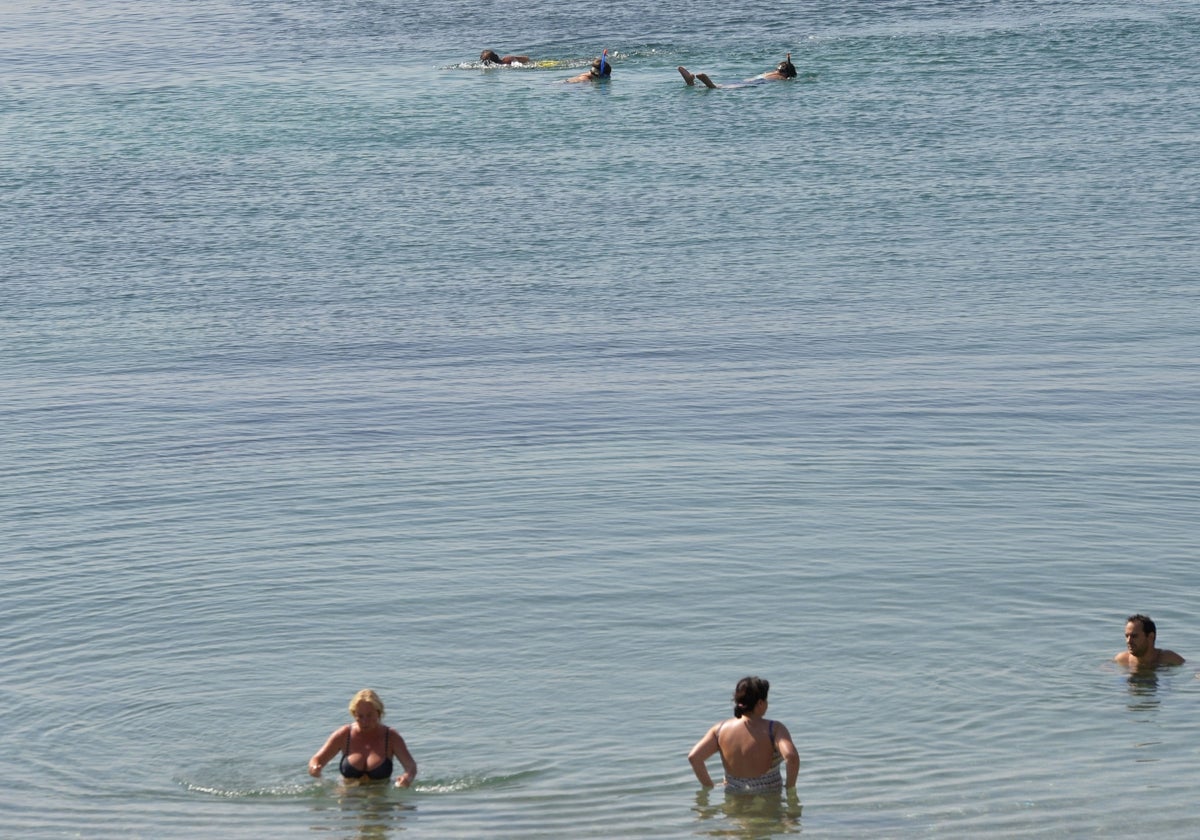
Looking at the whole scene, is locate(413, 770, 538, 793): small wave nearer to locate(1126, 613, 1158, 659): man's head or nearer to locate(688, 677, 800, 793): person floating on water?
locate(688, 677, 800, 793): person floating on water

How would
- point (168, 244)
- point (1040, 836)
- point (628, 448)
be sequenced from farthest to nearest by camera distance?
point (168, 244) < point (628, 448) < point (1040, 836)

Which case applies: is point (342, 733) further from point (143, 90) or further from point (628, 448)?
point (143, 90)

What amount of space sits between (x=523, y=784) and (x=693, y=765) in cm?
190

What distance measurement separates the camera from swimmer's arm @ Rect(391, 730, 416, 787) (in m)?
15.2

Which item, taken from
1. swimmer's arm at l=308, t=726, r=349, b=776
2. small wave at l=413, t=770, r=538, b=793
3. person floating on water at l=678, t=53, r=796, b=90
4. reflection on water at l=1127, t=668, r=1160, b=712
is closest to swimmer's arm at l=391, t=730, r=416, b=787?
small wave at l=413, t=770, r=538, b=793

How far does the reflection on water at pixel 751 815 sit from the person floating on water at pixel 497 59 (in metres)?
47.1

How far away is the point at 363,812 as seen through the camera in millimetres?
15070

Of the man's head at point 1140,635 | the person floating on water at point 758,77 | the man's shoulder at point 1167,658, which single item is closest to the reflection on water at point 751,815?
the man's head at point 1140,635

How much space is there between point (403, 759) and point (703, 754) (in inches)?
103

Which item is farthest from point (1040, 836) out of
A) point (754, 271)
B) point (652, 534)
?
Answer: point (754, 271)

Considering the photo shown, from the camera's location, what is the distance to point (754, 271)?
36750 millimetres

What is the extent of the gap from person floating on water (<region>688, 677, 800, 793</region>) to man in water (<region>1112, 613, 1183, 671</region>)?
4156 millimetres

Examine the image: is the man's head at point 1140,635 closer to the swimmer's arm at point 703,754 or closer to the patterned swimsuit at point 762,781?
the patterned swimsuit at point 762,781

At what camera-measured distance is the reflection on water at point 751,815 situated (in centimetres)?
1442
